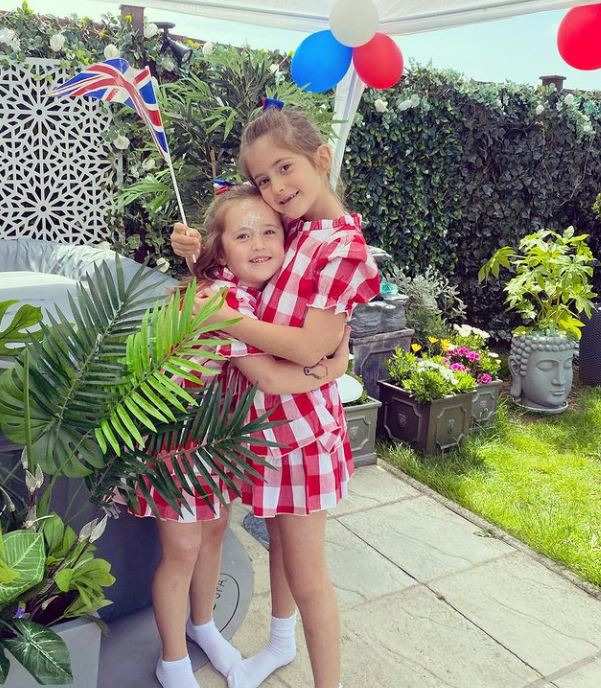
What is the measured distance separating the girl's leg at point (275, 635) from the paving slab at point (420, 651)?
21 centimetres

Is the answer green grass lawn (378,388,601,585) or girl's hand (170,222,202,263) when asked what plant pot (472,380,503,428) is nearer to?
green grass lawn (378,388,601,585)

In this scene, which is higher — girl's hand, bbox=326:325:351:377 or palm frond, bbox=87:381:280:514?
girl's hand, bbox=326:325:351:377

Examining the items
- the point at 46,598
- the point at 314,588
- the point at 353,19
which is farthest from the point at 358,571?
the point at 353,19

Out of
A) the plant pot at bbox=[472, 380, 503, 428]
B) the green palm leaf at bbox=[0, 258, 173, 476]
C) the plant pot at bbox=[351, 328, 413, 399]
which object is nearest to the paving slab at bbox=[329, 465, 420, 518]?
the plant pot at bbox=[351, 328, 413, 399]

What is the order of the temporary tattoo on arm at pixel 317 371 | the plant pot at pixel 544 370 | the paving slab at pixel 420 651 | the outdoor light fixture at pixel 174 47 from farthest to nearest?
the plant pot at pixel 544 370 → the outdoor light fixture at pixel 174 47 → the paving slab at pixel 420 651 → the temporary tattoo on arm at pixel 317 371

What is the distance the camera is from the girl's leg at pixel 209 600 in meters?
1.91

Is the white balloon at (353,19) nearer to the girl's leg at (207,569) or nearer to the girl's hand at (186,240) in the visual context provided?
the girl's hand at (186,240)

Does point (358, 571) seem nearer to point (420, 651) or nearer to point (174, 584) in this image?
point (420, 651)

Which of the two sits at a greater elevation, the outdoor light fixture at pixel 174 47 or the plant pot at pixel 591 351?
the outdoor light fixture at pixel 174 47

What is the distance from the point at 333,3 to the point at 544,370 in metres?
2.62

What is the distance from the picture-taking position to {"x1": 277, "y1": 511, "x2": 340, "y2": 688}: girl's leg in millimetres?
1730

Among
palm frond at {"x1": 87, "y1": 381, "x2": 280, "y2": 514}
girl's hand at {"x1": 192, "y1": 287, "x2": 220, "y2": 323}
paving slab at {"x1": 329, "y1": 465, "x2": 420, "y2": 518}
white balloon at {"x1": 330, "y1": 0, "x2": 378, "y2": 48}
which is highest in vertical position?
white balloon at {"x1": 330, "y1": 0, "x2": 378, "y2": 48}

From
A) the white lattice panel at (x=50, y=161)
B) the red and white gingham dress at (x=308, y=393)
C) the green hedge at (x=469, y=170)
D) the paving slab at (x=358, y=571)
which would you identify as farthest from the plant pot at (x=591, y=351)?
the red and white gingham dress at (x=308, y=393)

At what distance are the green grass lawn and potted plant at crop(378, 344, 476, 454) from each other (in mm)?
96
